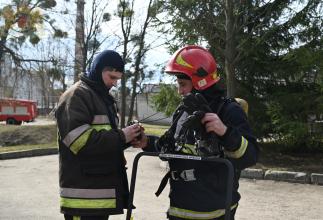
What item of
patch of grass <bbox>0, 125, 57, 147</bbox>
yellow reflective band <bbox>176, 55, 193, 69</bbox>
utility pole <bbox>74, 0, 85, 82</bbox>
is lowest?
patch of grass <bbox>0, 125, 57, 147</bbox>

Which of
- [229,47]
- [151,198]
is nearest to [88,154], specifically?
[151,198]

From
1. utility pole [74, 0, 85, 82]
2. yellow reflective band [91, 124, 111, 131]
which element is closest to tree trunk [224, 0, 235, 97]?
yellow reflective band [91, 124, 111, 131]

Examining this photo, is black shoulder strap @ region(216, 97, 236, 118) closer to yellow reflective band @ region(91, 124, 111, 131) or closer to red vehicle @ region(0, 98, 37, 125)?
yellow reflective band @ region(91, 124, 111, 131)

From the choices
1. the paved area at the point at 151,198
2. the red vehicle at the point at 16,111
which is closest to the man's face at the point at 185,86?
the paved area at the point at 151,198

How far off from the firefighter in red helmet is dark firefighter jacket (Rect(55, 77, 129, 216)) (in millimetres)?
436

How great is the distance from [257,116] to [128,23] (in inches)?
355

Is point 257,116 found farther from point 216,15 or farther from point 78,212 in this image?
point 78,212

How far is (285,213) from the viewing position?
21.1 feet

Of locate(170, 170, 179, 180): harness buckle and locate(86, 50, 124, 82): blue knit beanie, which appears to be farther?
locate(86, 50, 124, 82): blue knit beanie

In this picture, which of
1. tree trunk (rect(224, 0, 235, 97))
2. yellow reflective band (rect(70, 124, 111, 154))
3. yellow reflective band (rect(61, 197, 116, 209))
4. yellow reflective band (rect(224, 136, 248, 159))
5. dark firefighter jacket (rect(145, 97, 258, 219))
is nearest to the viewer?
yellow reflective band (rect(224, 136, 248, 159))

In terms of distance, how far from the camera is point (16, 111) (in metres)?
41.2

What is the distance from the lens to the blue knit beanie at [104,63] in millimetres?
3061

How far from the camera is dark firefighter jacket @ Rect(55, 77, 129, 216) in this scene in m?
2.86

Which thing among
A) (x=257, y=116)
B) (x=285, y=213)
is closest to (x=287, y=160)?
(x=257, y=116)
